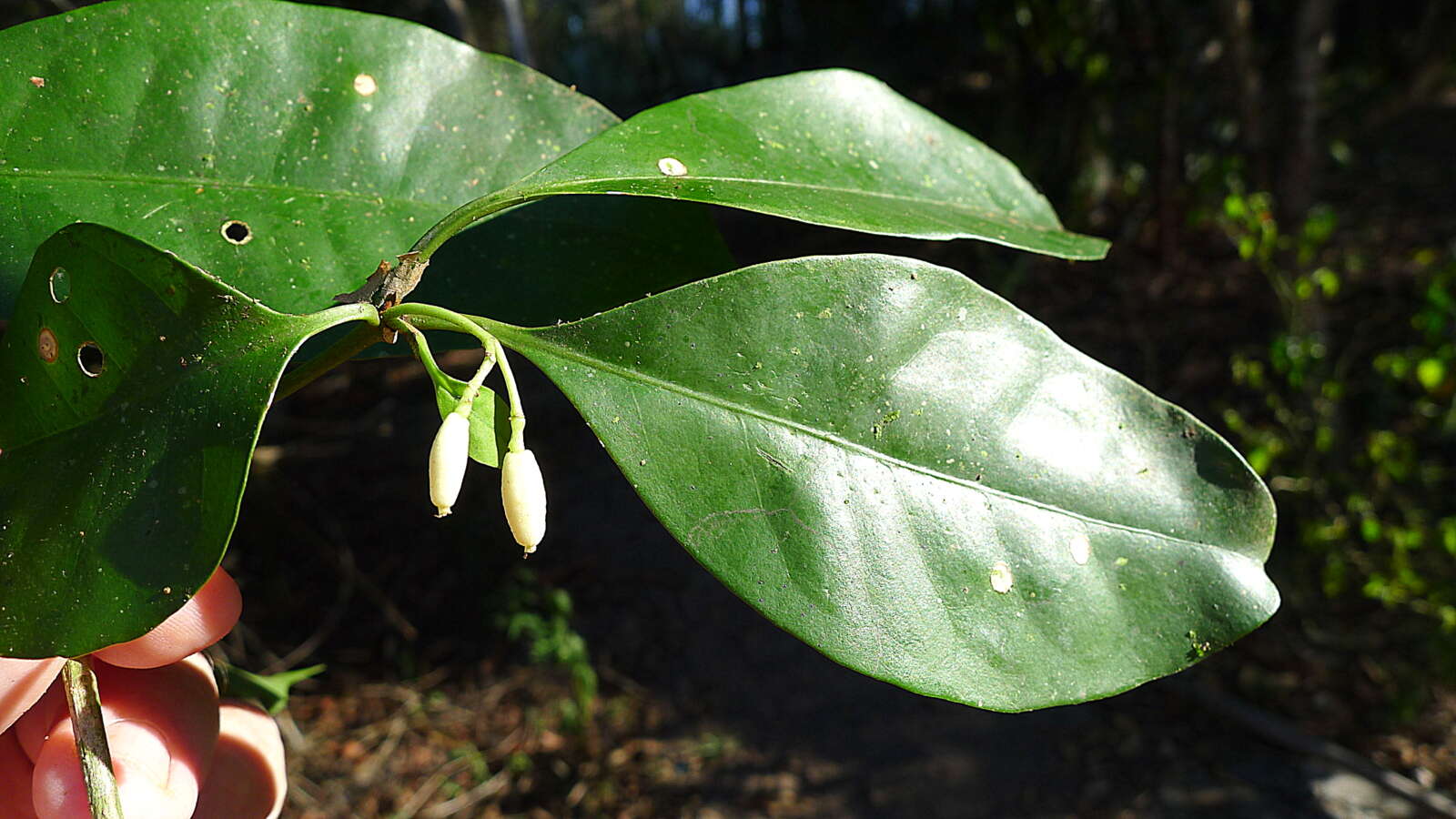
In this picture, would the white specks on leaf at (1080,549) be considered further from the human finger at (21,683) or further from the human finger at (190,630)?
the human finger at (21,683)

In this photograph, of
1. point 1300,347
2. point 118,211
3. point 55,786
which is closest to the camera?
point 118,211

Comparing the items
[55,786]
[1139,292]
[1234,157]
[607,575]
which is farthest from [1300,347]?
[55,786]

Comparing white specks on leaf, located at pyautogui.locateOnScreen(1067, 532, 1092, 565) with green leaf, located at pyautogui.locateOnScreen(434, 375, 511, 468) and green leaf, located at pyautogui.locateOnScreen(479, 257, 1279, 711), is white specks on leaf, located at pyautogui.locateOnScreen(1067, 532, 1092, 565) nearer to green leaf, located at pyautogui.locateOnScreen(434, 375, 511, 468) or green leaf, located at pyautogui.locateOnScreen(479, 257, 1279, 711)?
green leaf, located at pyautogui.locateOnScreen(479, 257, 1279, 711)

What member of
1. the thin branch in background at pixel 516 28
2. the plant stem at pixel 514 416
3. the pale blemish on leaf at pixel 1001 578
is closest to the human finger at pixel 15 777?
the plant stem at pixel 514 416

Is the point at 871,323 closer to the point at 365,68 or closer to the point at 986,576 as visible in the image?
the point at 986,576

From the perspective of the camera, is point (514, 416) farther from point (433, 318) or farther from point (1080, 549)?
point (1080, 549)
